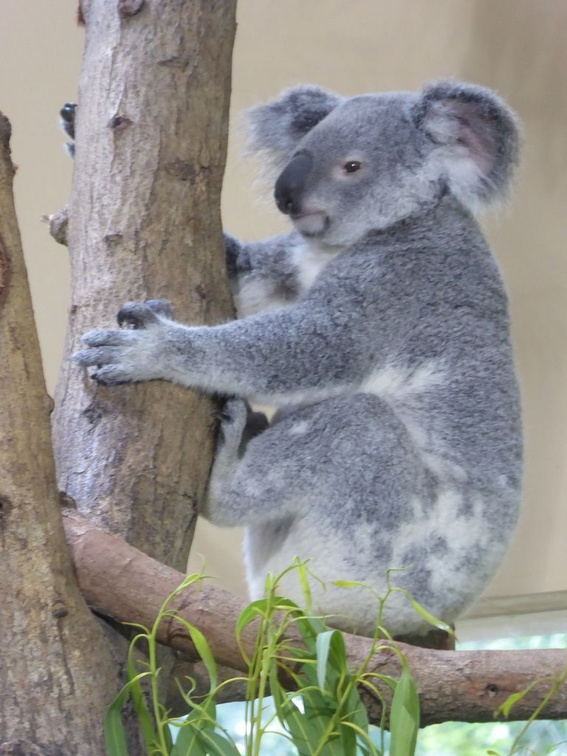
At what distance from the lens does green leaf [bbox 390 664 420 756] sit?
4.47ft

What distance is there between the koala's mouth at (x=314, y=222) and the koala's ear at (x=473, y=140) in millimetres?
343

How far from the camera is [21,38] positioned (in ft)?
11.9

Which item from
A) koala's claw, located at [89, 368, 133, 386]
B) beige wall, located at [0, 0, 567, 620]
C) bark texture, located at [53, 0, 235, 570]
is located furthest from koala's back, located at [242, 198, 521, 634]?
beige wall, located at [0, 0, 567, 620]

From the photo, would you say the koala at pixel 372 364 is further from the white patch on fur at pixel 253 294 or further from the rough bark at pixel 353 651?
the rough bark at pixel 353 651

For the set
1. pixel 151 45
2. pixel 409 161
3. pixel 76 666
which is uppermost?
pixel 151 45

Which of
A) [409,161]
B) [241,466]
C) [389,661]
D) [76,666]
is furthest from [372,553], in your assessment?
[409,161]

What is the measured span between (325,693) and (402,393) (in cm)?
103

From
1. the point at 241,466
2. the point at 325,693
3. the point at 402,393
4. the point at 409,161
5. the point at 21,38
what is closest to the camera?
the point at 325,693

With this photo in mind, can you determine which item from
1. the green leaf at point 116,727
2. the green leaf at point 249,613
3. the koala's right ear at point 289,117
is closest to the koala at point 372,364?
the koala's right ear at point 289,117

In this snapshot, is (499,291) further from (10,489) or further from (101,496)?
(10,489)

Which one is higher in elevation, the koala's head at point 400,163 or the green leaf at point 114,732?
the koala's head at point 400,163

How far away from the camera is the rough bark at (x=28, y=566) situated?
59.4 inches

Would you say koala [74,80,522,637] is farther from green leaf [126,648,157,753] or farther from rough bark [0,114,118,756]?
green leaf [126,648,157,753]

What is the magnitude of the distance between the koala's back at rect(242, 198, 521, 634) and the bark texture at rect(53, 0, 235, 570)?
10.5 inches
